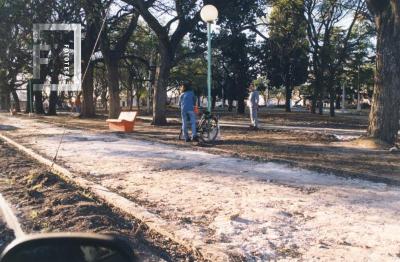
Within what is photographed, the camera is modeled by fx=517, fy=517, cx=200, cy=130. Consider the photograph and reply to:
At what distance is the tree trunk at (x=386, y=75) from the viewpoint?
1258 cm

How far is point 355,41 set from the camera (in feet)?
127

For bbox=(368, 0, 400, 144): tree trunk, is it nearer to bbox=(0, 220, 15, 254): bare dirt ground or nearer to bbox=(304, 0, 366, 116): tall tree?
bbox=(0, 220, 15, 254): bare dirt ground

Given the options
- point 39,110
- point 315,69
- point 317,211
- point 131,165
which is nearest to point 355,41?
point 315,69

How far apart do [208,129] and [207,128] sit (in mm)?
40

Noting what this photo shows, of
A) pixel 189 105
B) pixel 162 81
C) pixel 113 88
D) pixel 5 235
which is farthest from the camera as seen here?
pixel 113 88

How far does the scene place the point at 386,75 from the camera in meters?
12.7

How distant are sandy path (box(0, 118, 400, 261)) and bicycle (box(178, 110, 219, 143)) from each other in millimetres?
3095

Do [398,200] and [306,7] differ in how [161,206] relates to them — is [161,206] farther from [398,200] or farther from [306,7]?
[306,7]

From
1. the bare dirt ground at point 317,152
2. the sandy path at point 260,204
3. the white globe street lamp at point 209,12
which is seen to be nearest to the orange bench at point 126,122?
the bare dirt ground at point 317,152

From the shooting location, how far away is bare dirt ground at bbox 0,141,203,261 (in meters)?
4.96

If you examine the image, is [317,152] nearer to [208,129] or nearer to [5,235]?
[208,129]

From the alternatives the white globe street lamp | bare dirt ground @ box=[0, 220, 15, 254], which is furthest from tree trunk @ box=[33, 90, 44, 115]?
bare dirt ground @ box=[0, 220, 15, 254]

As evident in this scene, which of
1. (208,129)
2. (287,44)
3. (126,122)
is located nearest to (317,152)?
(208,129)

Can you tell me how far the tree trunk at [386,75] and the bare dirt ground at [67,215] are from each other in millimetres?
8224
